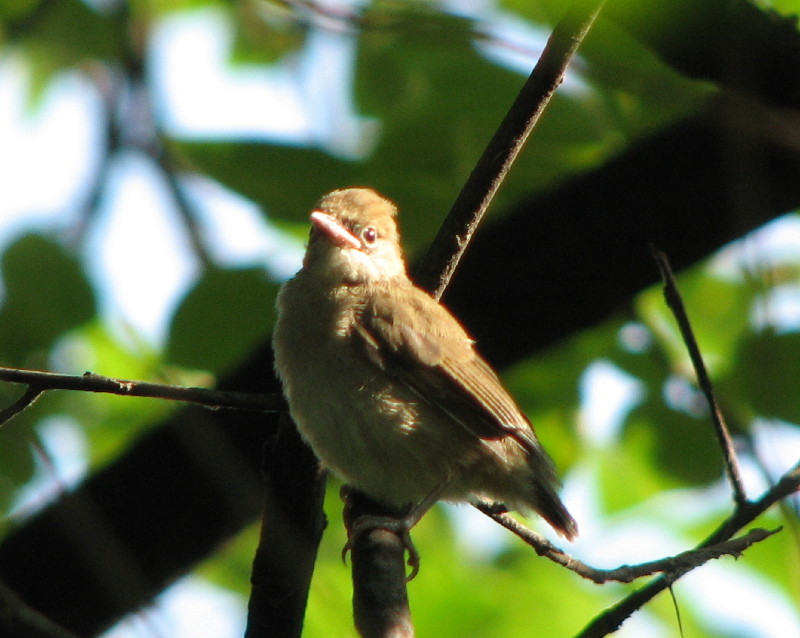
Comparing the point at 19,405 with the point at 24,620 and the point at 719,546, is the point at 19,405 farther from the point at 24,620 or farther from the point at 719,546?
the point at 719,546

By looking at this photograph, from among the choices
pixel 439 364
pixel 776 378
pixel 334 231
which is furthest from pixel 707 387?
pixel 334 231

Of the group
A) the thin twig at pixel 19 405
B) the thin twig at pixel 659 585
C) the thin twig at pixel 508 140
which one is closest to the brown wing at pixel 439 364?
the thin twig at pixel 508 140

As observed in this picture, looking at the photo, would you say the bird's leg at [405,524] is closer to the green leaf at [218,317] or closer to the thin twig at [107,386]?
the thin twig at [107,386]

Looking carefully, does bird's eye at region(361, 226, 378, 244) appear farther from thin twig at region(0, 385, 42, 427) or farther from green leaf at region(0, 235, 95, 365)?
thin twig at region(0, 385, 42, 427)

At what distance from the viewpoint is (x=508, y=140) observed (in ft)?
9.16

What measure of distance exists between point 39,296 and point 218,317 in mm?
582

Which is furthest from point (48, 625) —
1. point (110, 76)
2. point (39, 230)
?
point (110, 76)

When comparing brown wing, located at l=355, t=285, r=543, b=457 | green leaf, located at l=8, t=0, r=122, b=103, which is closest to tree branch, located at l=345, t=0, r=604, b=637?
brown wing, located at l=355, t=285, r=543, b=457

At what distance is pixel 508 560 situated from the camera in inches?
187

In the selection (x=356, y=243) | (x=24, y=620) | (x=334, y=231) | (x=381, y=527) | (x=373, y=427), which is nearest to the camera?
(x=24, y=620)

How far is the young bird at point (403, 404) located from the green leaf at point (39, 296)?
2.35 feet

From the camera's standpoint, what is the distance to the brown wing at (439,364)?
3574 mm

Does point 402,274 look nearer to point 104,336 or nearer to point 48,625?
point 104,336

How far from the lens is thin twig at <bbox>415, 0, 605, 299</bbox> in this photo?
256 centimetres
